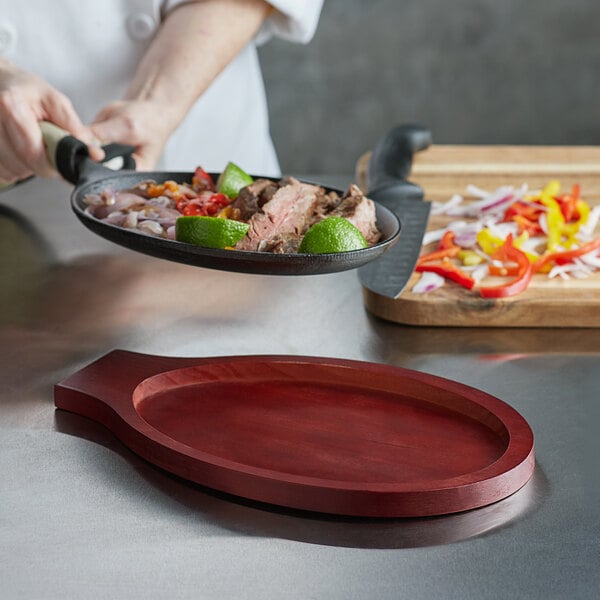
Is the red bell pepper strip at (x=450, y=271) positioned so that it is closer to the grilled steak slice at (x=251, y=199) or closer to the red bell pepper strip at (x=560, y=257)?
the red bell pepper strip at (x=560, y=257)

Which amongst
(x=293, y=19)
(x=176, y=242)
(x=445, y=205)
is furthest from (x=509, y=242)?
(x=293, y=19)

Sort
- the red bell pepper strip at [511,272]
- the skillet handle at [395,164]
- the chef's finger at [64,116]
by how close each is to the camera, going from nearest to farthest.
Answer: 1. the red bell pepper strip at [511,272]
2. the chef's finger at [64,116]
3. the skillet handle at [395,164]

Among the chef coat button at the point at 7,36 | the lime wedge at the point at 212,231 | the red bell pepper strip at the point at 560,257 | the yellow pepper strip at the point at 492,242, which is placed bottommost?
the red bell pepper strip at the point at 560,257

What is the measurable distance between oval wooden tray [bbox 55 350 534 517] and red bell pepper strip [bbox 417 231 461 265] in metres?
0.40

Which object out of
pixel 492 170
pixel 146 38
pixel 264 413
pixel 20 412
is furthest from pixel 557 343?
pixel 146 38

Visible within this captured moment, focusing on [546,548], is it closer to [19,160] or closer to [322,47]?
[19,160]

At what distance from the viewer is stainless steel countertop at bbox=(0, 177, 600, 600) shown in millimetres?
714

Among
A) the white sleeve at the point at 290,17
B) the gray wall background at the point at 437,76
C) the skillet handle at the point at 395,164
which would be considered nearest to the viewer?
the skillet handle at the point at 395,164

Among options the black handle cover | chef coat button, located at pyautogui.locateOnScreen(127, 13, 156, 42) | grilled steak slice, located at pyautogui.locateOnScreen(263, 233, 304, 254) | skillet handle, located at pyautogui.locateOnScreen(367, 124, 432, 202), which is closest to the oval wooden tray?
grilled steak slice, located at pyautogui.locateOnScreen(263, 233, 304, 254)

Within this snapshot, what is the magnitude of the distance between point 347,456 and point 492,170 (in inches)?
45.5

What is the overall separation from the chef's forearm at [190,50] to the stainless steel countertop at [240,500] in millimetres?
484

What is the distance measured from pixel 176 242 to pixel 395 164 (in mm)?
792

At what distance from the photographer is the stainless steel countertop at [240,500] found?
0.71m

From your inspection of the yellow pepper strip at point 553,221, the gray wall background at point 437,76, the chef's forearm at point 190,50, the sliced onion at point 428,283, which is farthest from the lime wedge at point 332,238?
the gray wall background at point 437,76
